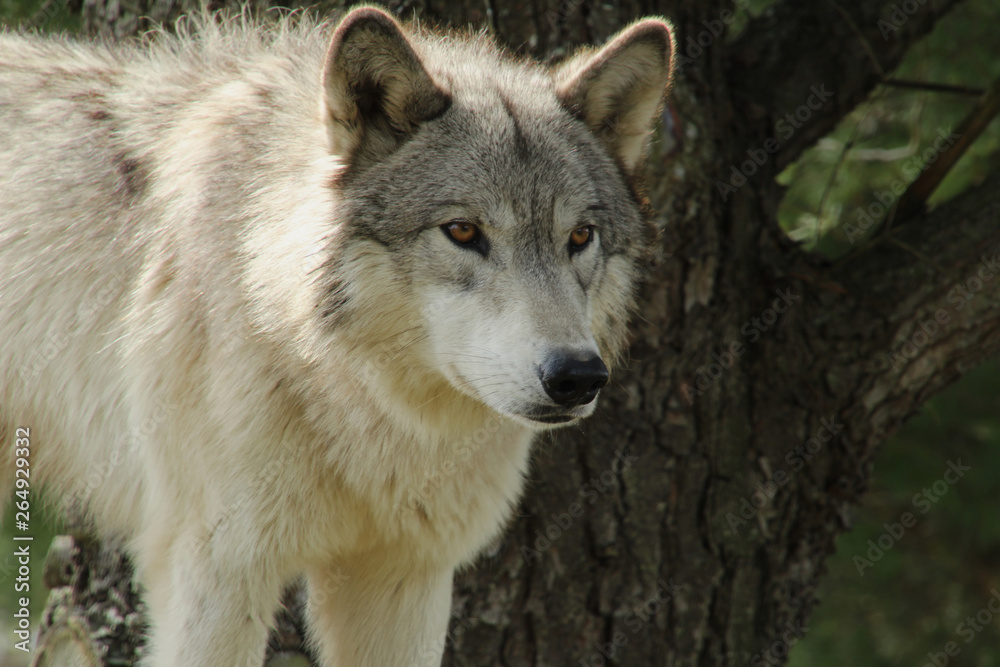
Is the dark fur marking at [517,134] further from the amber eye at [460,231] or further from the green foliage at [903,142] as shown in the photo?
the green foliage at [903,142]

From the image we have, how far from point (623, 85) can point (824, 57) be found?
5.43ft

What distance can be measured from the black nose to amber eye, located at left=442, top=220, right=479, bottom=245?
1.52 ft

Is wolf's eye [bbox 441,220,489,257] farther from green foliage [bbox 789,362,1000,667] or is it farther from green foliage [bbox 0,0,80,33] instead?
green foliage [bbox 789,362,1000,667]

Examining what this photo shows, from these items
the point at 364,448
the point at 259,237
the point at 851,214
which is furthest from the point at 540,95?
the point at 851,214

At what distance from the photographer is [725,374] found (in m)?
3.90

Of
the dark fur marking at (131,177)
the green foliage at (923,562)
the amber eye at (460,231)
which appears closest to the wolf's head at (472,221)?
the amber eye at (460,231)

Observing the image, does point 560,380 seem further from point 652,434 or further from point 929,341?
point 929,341

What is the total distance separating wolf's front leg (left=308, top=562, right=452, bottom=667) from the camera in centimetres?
313

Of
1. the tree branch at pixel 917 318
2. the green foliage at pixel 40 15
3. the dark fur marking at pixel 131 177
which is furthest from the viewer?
the green foliage at pixel 40 15

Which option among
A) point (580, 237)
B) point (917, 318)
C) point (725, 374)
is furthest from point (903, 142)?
point (580, 237)

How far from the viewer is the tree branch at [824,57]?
4.14 meters

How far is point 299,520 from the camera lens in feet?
8.93

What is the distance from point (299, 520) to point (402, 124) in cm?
121

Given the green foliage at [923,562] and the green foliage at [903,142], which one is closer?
the green foliage at [903,142]
